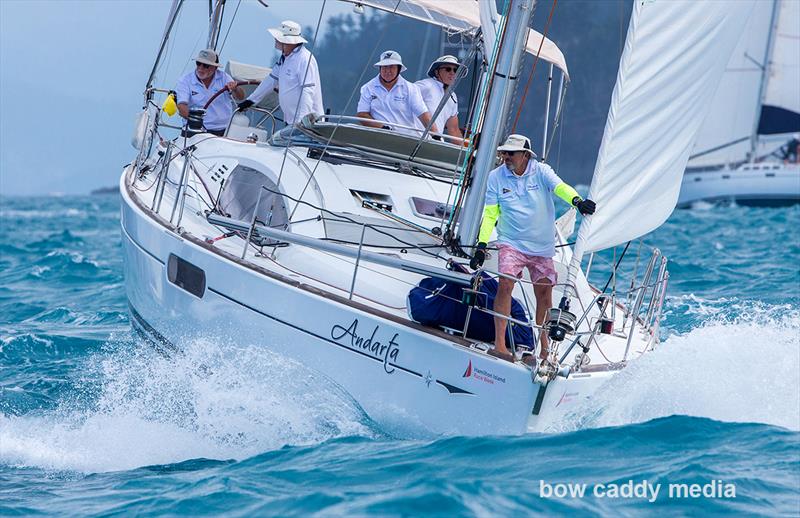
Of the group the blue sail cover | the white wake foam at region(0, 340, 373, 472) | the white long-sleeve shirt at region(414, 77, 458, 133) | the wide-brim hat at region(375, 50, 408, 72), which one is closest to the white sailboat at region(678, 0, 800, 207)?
the white long-sleeve shirt at region(414, 77, 458, 133)

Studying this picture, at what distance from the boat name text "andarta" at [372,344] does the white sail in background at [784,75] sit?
34.3 meters

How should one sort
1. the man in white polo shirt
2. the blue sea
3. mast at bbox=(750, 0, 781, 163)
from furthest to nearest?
1. mast at bbox=(750, 0, 781, 163)
2. the man in white polo shirt
3. the blue sea

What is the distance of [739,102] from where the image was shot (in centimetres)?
3809

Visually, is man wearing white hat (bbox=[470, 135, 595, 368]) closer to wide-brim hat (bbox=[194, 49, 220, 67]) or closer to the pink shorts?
the pink shorts

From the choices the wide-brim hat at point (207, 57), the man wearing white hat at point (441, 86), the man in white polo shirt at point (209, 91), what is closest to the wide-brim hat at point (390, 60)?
the man wearing white hat at point (441, 86)

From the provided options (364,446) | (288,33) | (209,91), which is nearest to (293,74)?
(288,33)

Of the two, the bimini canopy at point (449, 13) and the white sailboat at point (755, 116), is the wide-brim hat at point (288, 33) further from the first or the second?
the white sailboat at point (755, 116)

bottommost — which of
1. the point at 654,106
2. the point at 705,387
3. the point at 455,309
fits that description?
the point at 705,387

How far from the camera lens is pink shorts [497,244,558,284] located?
20.1ft

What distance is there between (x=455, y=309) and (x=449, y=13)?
13.4 ft

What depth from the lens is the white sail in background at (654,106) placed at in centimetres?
561

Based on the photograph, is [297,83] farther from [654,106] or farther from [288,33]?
[654,106]

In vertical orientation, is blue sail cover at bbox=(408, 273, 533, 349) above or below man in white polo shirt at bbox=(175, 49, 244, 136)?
below

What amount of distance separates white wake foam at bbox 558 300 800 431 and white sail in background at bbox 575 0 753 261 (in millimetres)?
767
